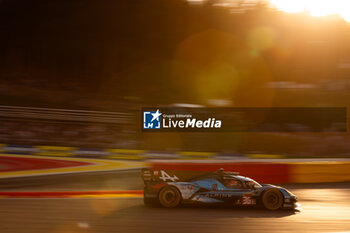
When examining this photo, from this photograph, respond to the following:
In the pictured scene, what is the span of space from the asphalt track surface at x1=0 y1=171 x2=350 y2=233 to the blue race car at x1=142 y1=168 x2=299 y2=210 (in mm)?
180

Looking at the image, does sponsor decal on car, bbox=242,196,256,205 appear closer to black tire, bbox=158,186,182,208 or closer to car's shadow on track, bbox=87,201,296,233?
car's shadow on track, bbox=87,201,296,233

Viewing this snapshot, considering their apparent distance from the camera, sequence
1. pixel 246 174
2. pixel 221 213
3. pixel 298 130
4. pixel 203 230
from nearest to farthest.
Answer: pixel 203 230 < pixel 221 213 < pixel 246 174 < pixel 298 130

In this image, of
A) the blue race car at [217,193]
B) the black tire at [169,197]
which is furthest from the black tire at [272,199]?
the black tire at [169,197]

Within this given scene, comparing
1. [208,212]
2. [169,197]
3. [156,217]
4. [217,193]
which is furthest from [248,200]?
[156,217]

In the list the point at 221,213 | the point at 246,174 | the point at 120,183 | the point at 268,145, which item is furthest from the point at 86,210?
the point at 268,145

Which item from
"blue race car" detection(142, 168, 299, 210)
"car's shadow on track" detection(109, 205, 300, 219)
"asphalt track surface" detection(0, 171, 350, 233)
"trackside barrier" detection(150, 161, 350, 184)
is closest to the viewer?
"asphalt track surface" detection(0, 171, 350, 233)

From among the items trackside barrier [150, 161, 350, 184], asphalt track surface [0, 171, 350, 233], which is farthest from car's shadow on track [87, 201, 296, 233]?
trackside barrier [150, 161, 350, 184]

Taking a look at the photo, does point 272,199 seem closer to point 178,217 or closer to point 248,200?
point 248,200

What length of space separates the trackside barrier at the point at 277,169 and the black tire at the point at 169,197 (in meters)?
3.63

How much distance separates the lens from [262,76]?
32.8 m

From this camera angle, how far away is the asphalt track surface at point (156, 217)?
696 centimetres

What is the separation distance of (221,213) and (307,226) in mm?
1712

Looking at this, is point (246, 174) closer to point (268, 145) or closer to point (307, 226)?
point (307, 226)

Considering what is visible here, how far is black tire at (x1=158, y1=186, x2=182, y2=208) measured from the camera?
28.1ft
